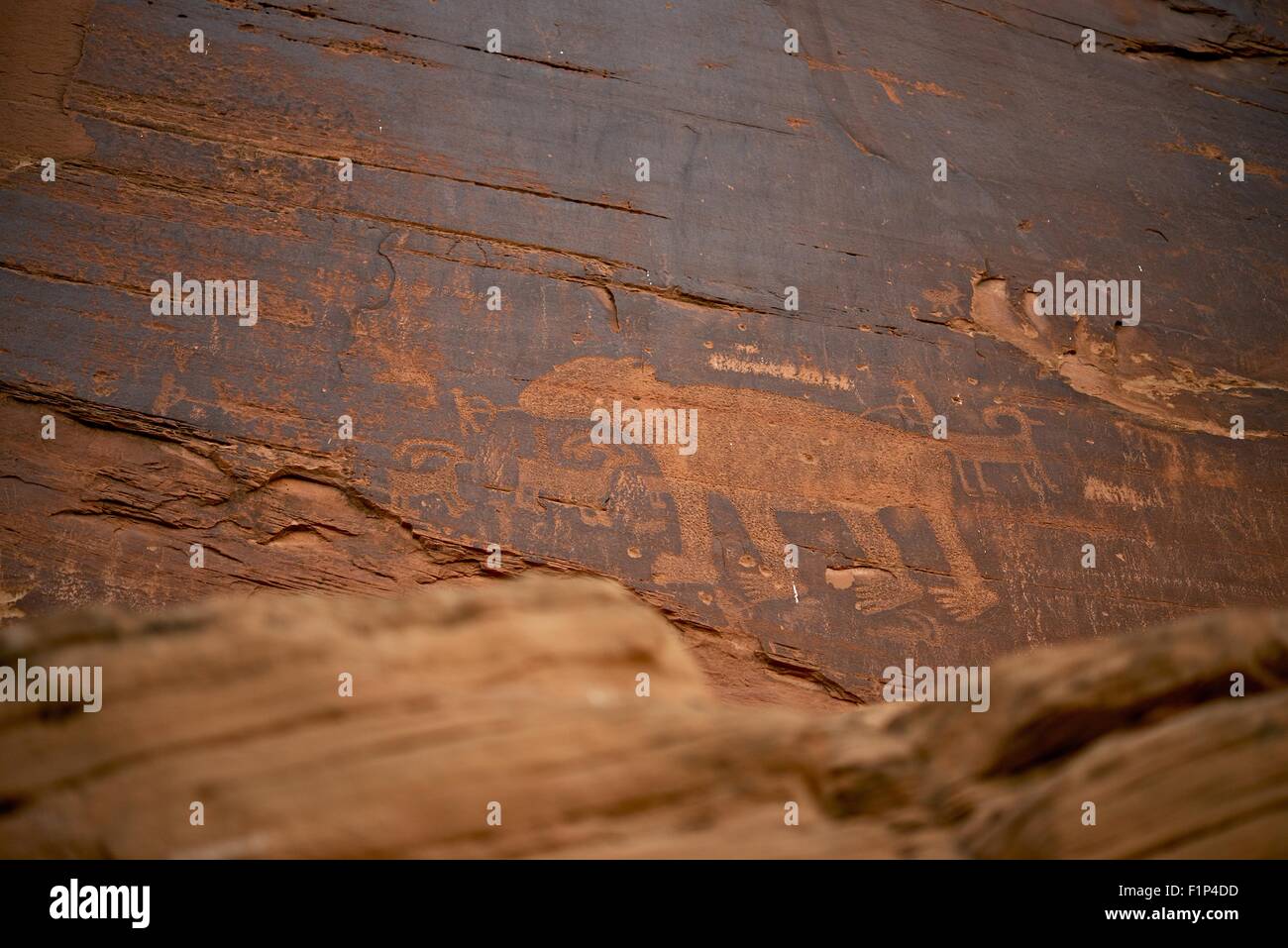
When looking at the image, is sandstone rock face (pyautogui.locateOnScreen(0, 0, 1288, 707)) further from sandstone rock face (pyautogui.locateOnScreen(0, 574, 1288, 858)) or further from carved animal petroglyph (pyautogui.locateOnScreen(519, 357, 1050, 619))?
sandstone rock face (pyautogui.locateOnScreen(0, 574, 1288, 858))

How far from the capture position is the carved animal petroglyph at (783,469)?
145 inches

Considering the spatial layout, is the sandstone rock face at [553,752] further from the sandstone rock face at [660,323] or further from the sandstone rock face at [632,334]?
the sandstone rock face at [632,334]

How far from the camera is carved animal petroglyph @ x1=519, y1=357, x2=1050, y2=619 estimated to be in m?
3.69

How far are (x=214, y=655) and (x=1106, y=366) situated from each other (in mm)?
3965

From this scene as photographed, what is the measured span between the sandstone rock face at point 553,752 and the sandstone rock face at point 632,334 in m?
2.04

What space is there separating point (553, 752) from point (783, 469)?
2.59 meters

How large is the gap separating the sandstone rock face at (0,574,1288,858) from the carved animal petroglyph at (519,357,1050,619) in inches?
84.5

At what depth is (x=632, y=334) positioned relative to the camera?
12.6ft

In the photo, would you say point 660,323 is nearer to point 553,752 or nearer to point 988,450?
Answer: point 988,450

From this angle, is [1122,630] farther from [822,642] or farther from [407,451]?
[407,451]

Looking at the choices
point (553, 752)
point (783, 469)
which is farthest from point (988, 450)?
point (553, 752)

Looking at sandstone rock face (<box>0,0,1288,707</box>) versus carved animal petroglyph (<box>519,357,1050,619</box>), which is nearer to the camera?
sandstone rock face (<box>0,0,1288,707</box>)

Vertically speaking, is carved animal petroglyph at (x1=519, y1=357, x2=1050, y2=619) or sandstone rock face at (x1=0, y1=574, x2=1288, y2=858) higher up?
carved animal petroglyph at (x1=519, y1=357, x2=1050, y2=619)

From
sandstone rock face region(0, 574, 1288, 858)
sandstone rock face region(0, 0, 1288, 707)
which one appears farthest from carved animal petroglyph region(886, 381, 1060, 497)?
sandstone rock face region(0, 574, 1288, 858)
